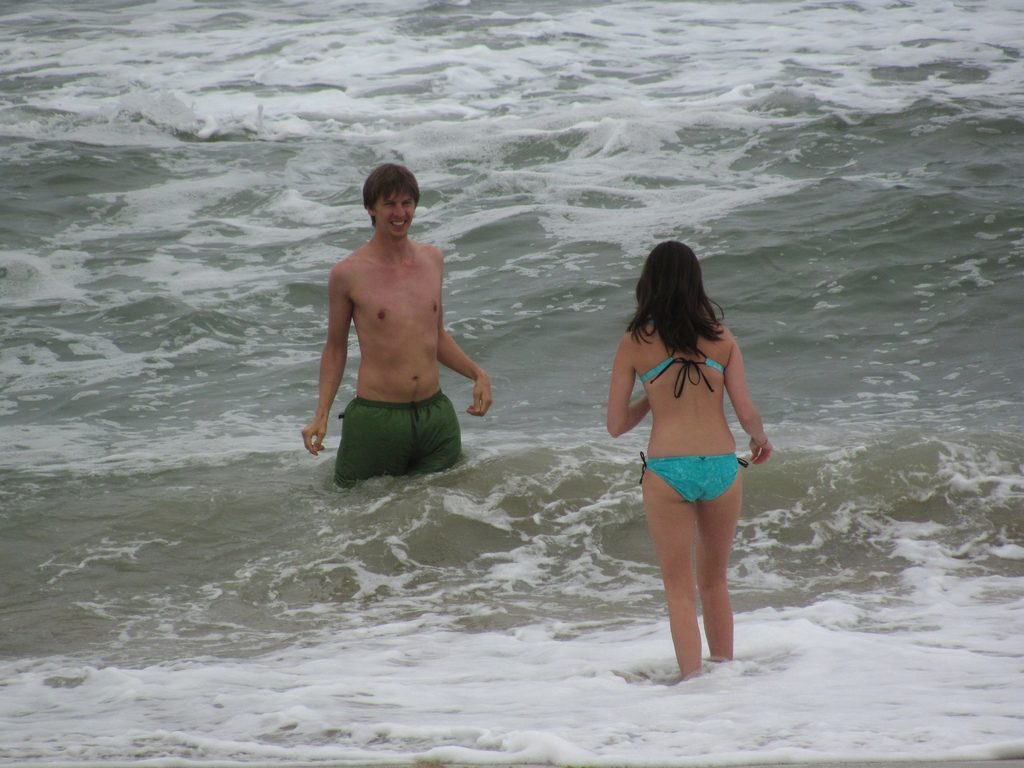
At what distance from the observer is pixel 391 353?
6012 mm

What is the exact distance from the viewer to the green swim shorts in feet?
20.1

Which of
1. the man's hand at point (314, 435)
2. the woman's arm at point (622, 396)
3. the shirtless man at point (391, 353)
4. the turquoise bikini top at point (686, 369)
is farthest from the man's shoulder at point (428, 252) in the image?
the turquoise bikini top at point (686, 369)

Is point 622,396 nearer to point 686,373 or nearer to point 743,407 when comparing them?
point 686,373

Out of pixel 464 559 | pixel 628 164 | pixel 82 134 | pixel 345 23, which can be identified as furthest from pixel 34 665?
pixel 345 23

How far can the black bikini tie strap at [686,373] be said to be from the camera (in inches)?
164

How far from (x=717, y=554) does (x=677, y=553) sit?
17 cm

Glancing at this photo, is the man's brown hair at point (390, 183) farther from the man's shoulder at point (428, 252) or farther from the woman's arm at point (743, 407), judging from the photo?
the woman's arm at point (743, 407)

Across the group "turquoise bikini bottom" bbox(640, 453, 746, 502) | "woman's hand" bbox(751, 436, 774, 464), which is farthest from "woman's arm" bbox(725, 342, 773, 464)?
"turquoise bikini bottom" bbox(640, 453, 746, 502)

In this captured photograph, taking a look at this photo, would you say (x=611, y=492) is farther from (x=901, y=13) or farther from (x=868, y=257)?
(x=901, y=13)

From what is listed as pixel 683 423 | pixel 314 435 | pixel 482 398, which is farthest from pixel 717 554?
pixel 314 435

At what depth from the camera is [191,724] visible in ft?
13.1

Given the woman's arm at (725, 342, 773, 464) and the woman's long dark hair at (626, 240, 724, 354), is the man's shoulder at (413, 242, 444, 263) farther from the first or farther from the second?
the woman's arm at (725, 342, 773, 464)

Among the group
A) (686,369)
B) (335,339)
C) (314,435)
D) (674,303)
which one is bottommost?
(314,435)

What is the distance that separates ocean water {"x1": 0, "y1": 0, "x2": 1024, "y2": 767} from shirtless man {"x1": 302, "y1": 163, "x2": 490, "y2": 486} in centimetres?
33
